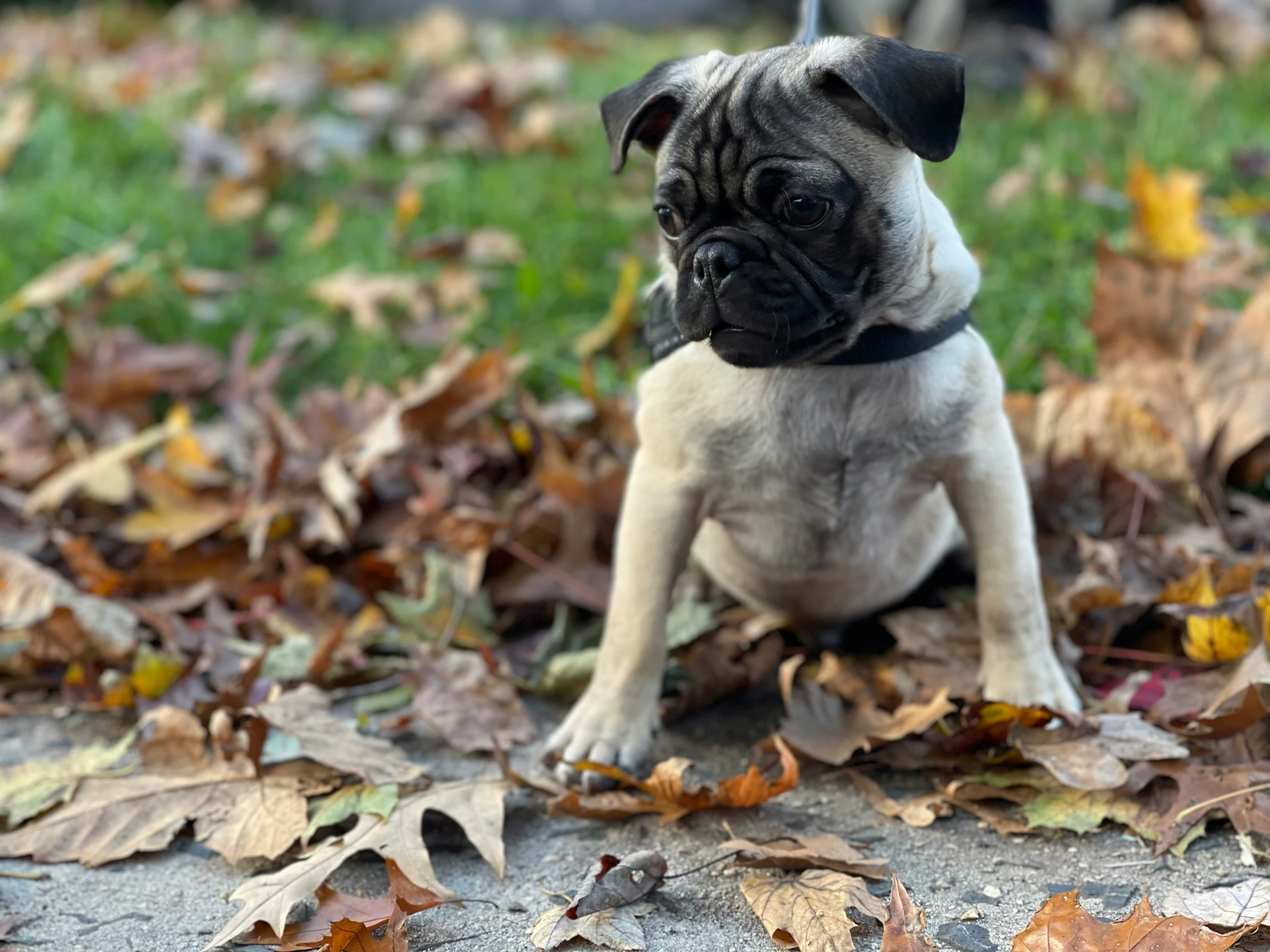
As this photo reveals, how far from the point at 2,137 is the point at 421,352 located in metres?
2.84

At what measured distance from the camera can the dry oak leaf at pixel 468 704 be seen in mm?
2807

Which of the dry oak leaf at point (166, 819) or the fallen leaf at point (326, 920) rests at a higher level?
the fallen leaf at point (326, 920)

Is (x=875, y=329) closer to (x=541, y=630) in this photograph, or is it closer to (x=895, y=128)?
(x=895, y=128)

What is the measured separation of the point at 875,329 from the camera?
2.51 meters

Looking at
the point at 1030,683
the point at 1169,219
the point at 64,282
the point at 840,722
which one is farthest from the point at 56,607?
the point at 1169,219

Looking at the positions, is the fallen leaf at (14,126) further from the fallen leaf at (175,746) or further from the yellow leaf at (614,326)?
the fallen leaf at (175,746)

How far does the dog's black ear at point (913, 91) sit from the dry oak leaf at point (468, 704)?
142cm

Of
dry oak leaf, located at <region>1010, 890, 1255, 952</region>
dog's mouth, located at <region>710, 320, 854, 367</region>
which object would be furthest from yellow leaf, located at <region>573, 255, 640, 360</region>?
dry oak leaf, located at <region>1010, 890, 1255, 952</region>

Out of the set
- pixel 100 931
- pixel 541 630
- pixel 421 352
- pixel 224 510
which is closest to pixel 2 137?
pixel 421 352

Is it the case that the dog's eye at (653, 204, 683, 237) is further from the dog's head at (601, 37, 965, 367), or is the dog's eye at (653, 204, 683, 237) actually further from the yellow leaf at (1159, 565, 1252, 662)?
the yellow leaf at (1159, 565, 1252, 662)

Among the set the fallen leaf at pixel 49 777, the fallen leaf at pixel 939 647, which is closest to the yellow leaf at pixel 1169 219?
the fallen leaf at pixel 939 647

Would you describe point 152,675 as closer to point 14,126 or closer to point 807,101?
point 807,101

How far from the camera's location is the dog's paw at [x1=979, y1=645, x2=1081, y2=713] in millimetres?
2643

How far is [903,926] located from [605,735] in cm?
84
